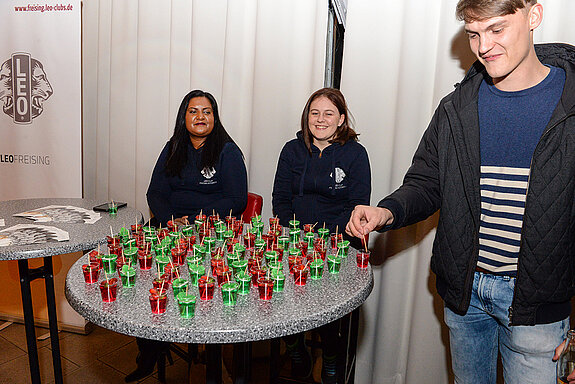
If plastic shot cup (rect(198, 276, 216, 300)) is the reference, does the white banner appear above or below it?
above

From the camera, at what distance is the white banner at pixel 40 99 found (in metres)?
3.04

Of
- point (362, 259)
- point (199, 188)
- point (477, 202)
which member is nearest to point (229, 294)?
point (362, 259)

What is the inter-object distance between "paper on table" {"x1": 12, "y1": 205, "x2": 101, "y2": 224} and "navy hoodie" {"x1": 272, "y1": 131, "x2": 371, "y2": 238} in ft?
2.93

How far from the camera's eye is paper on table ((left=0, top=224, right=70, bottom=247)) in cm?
186

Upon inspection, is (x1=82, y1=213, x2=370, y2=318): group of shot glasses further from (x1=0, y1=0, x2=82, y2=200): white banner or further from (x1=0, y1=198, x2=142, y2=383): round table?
(x1=0, y1=0, x2=82, y2=200): white banner

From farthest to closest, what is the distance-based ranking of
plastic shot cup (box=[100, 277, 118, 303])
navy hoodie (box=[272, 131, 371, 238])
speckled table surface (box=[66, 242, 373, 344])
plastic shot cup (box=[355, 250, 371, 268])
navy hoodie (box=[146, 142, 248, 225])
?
navy hoodie (box=[146, 142, 248, 225]), navy hoodie (box=[272, 131, 371, 238]), plastic shot cup (box=[355, 250, 371, 268]), plastic shot cup (box=[100, 277, 118, 303]), speckled table surface (box=[66, 242, 373, 344])

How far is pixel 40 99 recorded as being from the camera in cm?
314

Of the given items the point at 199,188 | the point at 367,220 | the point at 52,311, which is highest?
the point at 367,220

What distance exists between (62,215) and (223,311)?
141cm

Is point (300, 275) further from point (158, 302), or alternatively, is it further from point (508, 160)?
point (508, 160)

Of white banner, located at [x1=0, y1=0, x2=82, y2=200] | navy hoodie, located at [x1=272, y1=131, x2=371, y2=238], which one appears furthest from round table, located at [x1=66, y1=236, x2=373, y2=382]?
white banner, located at [x1=0, y1=0, x2=82, y2=200]

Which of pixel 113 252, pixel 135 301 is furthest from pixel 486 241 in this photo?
pixel 113 252

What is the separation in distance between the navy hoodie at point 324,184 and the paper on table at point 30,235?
3.38ft

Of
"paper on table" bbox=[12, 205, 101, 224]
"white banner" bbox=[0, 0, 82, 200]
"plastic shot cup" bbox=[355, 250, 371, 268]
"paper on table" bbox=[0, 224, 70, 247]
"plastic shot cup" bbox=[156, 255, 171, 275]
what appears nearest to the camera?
"plastic shot cup" bbox=[156, 255, 171, 275]
